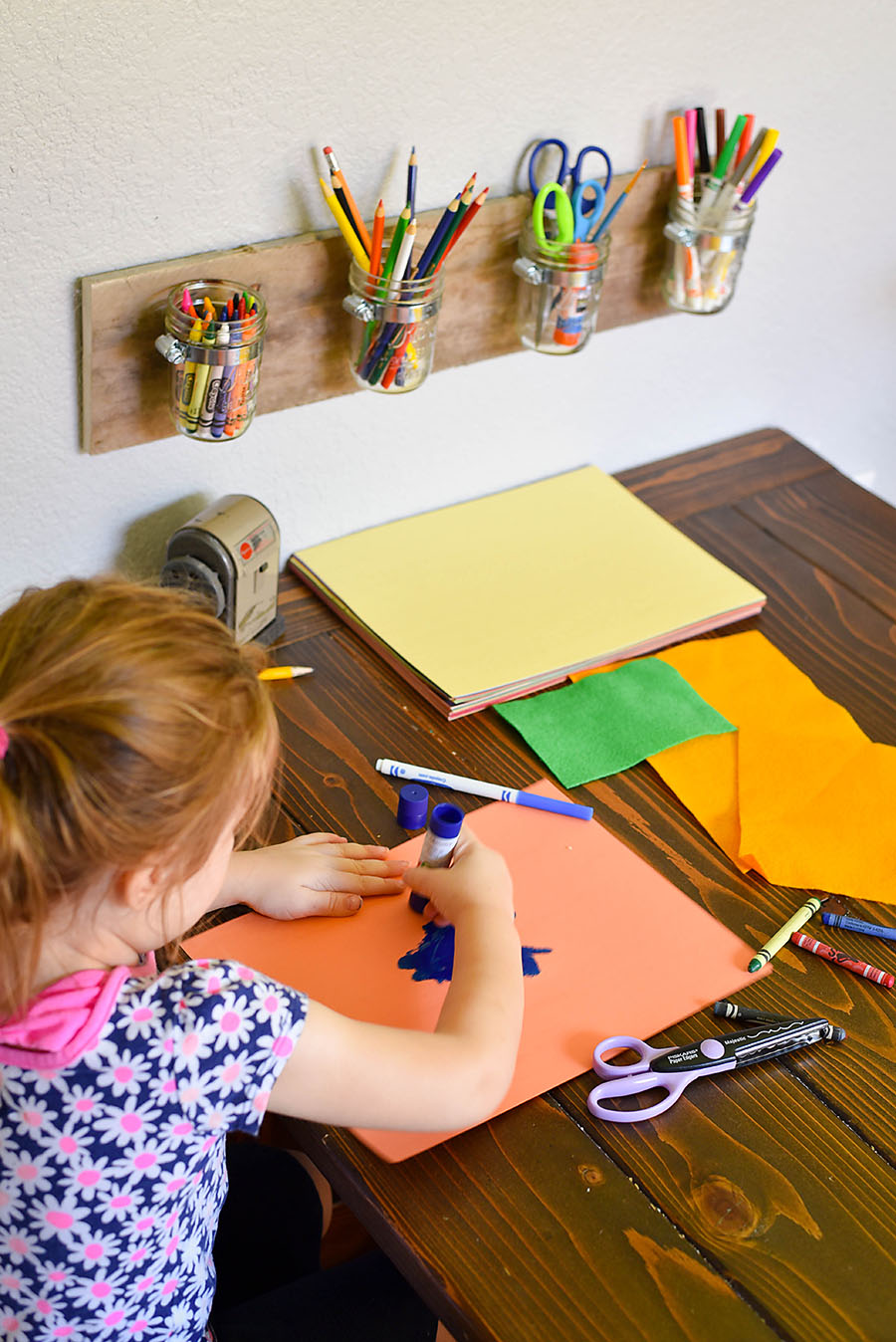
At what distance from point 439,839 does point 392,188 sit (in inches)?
21.5

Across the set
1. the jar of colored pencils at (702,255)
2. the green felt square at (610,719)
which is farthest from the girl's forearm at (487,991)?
the jar of colored pencils at (702,255)

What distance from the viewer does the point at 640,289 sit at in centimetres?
129

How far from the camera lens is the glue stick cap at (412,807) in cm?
92

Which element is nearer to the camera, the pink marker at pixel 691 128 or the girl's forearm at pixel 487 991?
the girl's forearm at pixel 487 991

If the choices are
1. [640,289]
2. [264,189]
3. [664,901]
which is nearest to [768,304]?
[640,289]

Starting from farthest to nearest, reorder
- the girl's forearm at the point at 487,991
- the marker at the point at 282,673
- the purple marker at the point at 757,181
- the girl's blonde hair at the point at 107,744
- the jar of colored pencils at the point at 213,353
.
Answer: the purple marker at the point at 757,181, the marker at the point at 282,673, the jar of colored pencils at the point at 213,353, the girl's forearm at the point at 487,991, the girl's blonde hair at the point at 107,744

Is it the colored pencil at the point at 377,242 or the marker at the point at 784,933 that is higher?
the colored pencil at the point at 377,242

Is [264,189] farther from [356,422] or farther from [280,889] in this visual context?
[280,889]

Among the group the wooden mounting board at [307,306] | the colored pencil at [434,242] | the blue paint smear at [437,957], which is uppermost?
the colored pencil at [434,242]

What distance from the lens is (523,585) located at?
1176mm

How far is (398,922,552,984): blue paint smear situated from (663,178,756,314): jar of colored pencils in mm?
712

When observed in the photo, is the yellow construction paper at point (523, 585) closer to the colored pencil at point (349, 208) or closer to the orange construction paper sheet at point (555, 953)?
the orange construction paper sheet at point (555, 953)

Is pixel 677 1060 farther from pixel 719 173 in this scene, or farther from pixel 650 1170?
pixel 719 173

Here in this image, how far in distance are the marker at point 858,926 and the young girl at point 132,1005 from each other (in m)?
0.29
